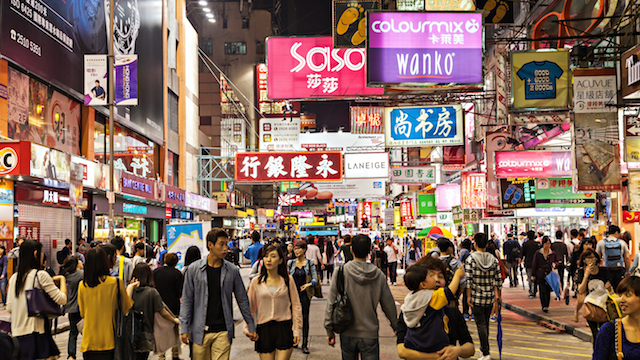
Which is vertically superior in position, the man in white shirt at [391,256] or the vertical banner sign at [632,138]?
the vertical banner sign at [632,138]

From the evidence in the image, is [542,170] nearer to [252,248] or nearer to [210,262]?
[252,248]

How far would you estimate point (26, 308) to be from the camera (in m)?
6.52

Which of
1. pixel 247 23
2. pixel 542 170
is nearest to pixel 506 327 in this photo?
pixel 542 170

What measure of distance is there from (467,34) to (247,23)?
72.5 metres

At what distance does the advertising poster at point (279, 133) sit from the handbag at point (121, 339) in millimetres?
23750

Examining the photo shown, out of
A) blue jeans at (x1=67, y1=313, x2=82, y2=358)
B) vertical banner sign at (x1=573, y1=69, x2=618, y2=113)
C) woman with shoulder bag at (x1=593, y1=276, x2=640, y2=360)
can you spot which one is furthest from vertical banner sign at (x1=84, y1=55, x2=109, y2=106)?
woman with shoulder bag at (x1=593, y1=276, x2=640, y2=360)

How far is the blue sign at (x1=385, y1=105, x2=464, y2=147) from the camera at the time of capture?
1950cm

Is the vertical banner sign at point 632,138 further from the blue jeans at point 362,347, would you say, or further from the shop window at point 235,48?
the shop window at point 235,48

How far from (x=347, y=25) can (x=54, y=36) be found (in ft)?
41.8

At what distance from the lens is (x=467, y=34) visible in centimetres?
1258

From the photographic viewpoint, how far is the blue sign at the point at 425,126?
19.5m

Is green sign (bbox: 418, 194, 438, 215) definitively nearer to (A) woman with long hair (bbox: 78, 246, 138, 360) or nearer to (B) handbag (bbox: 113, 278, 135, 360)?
(B) handbag (bbox: 113, 278, 135, 360)

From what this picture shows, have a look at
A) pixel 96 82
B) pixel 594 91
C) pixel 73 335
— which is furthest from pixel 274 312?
pixel 96 82

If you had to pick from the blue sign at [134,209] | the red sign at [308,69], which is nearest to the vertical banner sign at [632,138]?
the red sign at [308,69]
